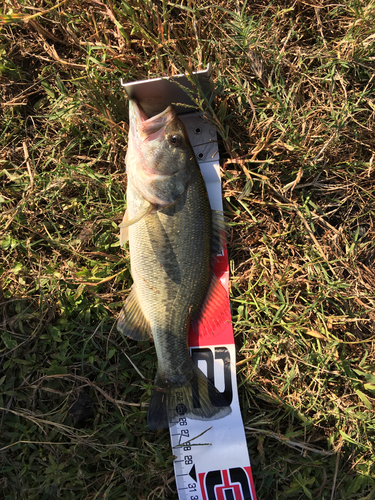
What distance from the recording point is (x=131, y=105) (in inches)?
93.7

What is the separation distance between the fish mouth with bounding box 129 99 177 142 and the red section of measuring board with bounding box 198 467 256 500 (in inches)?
104

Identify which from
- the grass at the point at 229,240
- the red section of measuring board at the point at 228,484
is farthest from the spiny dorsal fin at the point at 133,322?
the red section of measuring board at the point at 228,484

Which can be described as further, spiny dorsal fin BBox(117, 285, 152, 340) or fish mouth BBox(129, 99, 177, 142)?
spiny dorsal fin BBox(117, 285, 152, 340)

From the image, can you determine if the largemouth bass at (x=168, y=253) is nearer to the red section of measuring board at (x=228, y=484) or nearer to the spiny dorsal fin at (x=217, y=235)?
the spiny dorsal fin at (x=217, y=235)

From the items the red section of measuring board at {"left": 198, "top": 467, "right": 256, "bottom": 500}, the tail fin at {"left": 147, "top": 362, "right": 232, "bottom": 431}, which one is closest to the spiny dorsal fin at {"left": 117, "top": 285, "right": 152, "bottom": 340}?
the tail fin at {"left": 147, "top": 362, "right": 232, "bottom": 431}

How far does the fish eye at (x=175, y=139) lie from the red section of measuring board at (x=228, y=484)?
8.37ft

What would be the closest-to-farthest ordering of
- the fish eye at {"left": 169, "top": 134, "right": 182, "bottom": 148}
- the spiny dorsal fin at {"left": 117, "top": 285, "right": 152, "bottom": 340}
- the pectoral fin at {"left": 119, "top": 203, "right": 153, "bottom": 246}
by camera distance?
the pectoral fin at {"left": 119, "top": 203, "right": 153, "bottom": 246}, the fish eye at {"left": 169, "top": 134, "right": 182, "bottom": 148}, the spiny dorsal fin at {"left": 117, "top": 285, "right": 152, "bottom": 340}

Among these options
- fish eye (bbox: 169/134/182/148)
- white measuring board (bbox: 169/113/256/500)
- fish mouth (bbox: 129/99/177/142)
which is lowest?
white measuring board (bbox: 169/113/256/500)

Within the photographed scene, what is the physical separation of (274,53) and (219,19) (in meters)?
0.55

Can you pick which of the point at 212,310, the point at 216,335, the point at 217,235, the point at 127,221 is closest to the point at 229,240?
the point at 217,235

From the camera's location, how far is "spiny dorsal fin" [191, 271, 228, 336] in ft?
8.41

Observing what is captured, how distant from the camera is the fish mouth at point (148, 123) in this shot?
2.35 meters

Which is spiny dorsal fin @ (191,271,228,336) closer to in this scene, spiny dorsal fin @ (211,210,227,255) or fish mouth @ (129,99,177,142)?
spiny dorsal fin @ (211,210,227,255)

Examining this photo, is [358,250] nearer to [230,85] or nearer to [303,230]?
[303,230]
